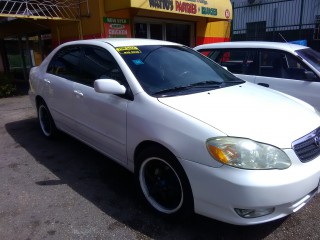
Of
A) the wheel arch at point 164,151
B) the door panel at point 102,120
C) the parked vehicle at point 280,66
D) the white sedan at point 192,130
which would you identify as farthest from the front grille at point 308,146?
the parked vehicle at point 280,66

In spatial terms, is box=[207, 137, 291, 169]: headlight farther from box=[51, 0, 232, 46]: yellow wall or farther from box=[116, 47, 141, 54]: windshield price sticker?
box=[51, 0, 232, 46]: yellow wall

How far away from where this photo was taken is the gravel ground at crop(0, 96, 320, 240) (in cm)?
269

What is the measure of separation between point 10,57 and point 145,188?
44.5 ft

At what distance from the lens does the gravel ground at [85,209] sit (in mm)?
2688

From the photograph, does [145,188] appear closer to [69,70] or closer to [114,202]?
[114,202]

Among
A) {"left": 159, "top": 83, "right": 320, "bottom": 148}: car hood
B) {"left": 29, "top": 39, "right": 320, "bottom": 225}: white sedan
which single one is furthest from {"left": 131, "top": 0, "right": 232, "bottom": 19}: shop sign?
{"left": 159, "top": 83, "right": 320, "bottom": 148}: car hood

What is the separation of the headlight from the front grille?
16cm

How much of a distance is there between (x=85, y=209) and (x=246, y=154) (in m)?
1.72

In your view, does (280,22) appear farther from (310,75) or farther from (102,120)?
(102,120)

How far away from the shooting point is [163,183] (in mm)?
2852

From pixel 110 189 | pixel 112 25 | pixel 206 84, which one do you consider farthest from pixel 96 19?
pixel 110 189

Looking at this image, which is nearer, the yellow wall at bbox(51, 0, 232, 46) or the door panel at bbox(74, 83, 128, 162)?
the door panel at bbox(74, 83, 128, 162)

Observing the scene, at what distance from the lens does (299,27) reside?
518 inches

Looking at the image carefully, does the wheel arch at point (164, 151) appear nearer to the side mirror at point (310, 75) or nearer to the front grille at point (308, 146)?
the front grille at point (308, 146)
